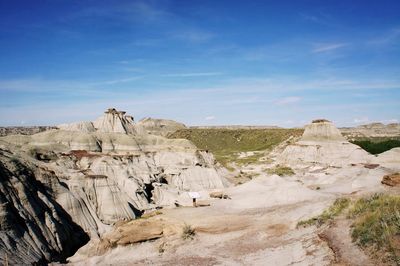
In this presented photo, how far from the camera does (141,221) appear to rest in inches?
1002

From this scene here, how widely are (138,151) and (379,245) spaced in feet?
168

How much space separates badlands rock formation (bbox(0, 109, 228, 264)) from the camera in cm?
2333

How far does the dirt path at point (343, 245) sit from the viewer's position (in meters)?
13.8

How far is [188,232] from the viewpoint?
75.8ft

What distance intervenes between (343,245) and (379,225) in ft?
5.48

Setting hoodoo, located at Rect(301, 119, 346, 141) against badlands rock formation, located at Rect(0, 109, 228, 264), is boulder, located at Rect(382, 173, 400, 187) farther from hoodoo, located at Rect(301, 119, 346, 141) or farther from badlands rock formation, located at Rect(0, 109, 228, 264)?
hoodoo, located at Rect(301, 119, 346, 141)

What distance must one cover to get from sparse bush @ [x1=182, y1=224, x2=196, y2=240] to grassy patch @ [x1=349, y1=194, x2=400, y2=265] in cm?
917

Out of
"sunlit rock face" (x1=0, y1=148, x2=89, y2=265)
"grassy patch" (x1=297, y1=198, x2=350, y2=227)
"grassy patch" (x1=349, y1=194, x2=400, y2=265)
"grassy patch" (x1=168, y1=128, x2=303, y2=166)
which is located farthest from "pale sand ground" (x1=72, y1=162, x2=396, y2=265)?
"grassy patch" (x1=168, y1=128, x2=303, y2=166)

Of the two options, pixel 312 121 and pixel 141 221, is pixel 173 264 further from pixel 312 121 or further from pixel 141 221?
pixel 312 121

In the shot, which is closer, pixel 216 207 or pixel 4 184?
pixel 4 184

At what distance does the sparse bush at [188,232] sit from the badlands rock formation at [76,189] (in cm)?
803

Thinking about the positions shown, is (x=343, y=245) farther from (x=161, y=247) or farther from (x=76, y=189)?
(x=76, y=189)

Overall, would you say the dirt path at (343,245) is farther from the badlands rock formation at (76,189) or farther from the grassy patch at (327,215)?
the badlands rock formation at (76,189)

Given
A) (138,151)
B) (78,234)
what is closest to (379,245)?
(78,234)
